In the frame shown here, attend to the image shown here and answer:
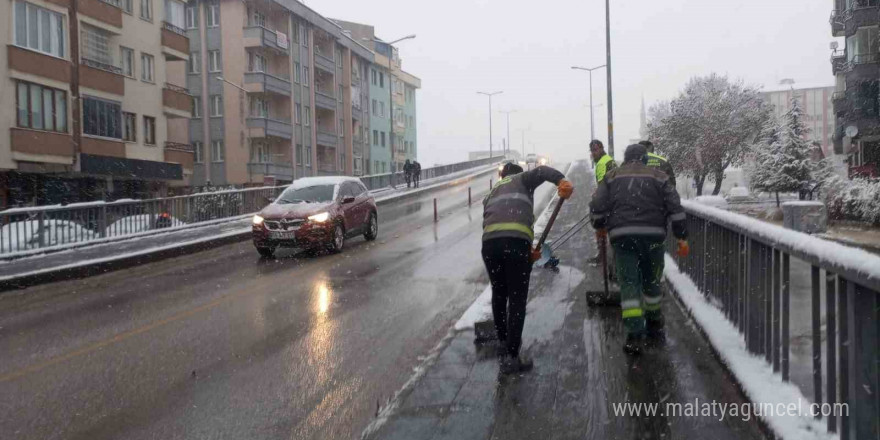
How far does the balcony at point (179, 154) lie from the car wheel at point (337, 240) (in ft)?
79.1

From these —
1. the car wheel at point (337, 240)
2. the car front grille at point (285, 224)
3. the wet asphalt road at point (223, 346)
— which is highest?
the car front grille at point (285, 224)

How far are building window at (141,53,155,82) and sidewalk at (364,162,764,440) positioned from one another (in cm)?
3240

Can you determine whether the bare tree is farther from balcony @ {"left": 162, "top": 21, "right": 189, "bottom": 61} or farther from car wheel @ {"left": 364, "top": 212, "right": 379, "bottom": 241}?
car wheel @ {"left": 364, "top": 212, "right": 379, "bottom": 241}

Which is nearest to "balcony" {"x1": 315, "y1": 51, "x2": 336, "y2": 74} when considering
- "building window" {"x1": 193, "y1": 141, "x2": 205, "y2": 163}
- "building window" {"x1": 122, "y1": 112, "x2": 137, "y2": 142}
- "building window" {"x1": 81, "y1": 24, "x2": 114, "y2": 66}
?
"building window" {"x1": 193, "y1": 141, "x2": 205, "y2": 163}

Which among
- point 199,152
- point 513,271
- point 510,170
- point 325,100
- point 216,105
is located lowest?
point 513,271

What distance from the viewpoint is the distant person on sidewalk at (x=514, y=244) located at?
5.94 meters

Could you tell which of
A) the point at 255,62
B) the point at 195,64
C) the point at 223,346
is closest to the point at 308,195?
the point at 223,346

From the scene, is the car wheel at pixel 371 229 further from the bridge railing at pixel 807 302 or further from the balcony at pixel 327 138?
the balcony at pixel 327 138

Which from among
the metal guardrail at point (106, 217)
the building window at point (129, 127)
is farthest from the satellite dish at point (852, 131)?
the building window at point (129, 127)

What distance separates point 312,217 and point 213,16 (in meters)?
37.8

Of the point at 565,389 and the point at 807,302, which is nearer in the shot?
the point at 807,302

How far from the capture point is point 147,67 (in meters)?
36.2

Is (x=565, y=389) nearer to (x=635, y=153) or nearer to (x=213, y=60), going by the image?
(x=635, y=153)

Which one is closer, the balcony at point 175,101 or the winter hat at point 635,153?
the winter hat at point 635,153
